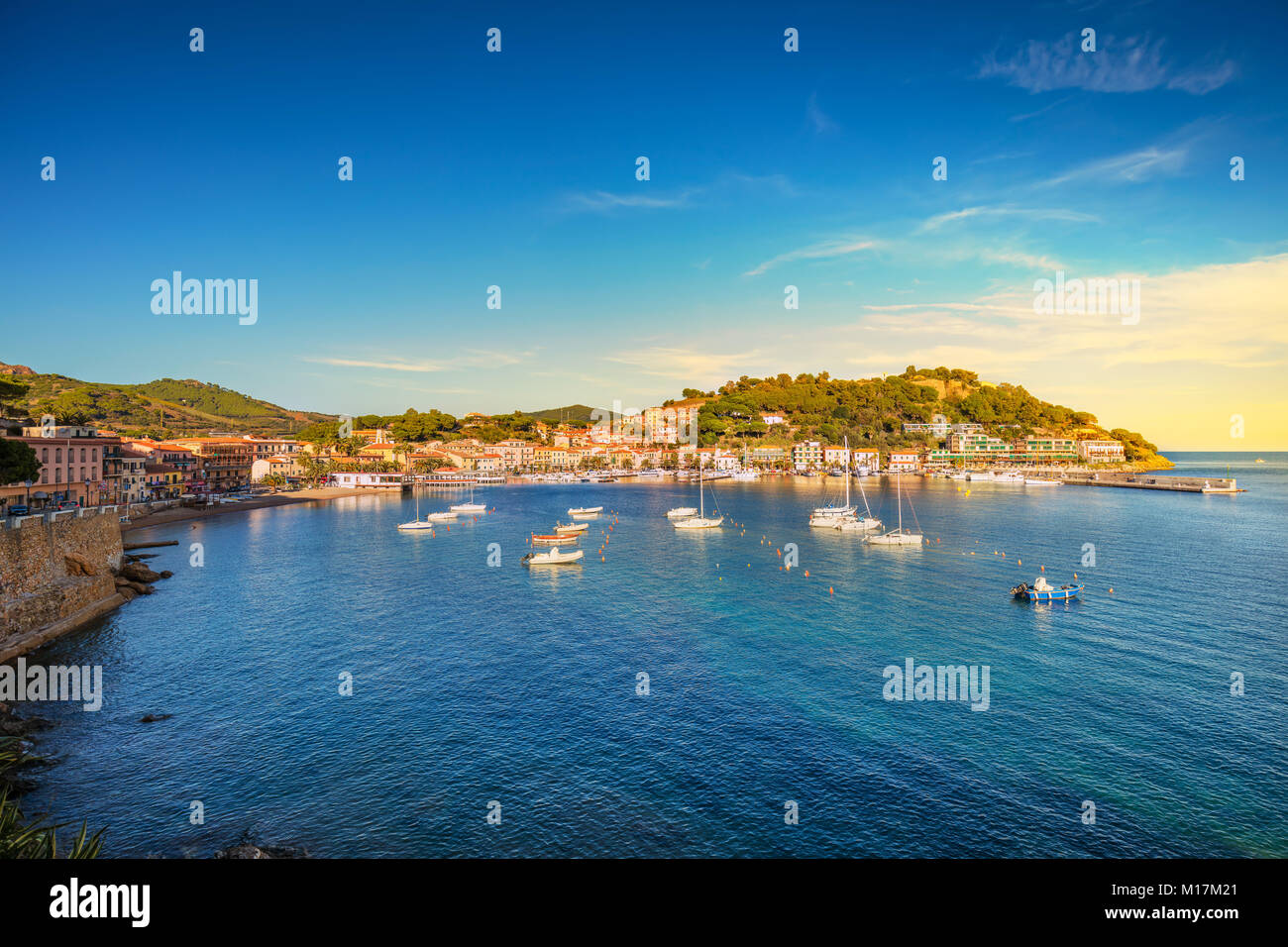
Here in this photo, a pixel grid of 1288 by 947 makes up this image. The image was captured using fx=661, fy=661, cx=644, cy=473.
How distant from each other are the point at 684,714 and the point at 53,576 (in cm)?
2946

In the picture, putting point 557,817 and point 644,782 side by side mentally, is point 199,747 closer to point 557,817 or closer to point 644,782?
point 557,817

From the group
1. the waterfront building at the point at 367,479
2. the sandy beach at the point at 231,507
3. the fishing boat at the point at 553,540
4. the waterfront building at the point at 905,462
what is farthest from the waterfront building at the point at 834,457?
the fishing boat at the point at 553,540

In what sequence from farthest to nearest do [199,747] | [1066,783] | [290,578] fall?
[290,578]
[199,747]
[1066,783]

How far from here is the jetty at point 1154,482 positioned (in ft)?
323

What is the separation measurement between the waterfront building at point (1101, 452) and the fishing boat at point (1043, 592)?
13558 centimetres

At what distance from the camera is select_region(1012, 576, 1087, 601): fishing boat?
33250mm

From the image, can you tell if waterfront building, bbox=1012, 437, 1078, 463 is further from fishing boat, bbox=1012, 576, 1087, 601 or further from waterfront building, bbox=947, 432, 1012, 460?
fishing boat, bbox=1012, 576, 1087, 601

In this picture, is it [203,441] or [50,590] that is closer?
[50,590]

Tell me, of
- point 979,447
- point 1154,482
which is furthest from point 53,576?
point 979,447

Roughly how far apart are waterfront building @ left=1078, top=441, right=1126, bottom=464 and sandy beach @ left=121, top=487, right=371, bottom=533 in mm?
149098

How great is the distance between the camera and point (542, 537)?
52.9 m

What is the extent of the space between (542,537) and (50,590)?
30.0 m

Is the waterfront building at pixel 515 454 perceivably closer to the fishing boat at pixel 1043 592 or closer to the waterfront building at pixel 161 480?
the waterfront building at pixel 161 480
